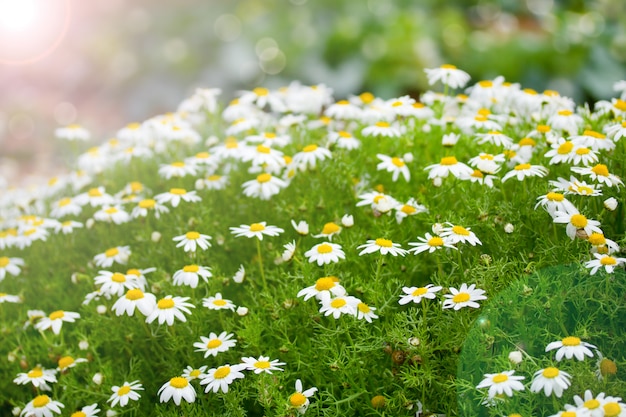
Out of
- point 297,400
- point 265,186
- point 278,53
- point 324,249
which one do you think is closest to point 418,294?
point 324,249

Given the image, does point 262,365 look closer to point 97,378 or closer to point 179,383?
point 179,383

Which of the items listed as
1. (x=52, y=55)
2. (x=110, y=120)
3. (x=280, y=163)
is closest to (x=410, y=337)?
(x=280, y=163)

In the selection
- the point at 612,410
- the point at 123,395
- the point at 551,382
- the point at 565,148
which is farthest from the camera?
the point at 565,148

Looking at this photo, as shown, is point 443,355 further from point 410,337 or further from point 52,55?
point 52,55

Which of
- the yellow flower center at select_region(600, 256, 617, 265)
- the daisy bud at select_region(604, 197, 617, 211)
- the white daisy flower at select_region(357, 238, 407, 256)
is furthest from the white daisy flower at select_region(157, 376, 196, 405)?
the daisy bud at select_region(604, 197, 617, 211)

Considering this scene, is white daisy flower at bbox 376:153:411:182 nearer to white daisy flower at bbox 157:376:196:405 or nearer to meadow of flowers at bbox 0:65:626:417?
meadow of flowers at bbox 0:65:626:417

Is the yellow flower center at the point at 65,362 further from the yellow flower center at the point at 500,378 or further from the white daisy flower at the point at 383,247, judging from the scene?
the yellow flower center at the point at 500,378
